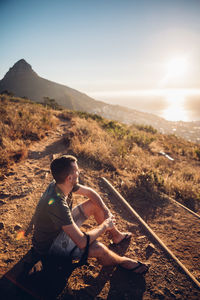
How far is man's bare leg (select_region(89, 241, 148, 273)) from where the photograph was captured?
2.17 metres

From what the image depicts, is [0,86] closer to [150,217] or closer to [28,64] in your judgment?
[28,64]

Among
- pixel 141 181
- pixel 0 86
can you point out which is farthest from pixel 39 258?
pixel 0 86

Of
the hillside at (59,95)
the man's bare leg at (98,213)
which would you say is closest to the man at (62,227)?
the man's bare leg at (98,213)

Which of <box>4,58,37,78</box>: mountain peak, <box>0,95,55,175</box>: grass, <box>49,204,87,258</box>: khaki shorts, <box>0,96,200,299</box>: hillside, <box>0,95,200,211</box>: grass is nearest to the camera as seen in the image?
<box>49,204,87,258</box>: khaki shorts

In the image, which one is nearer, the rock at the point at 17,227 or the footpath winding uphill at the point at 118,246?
the footpath winding uphill at the point at 118,246

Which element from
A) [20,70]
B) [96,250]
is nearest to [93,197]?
[96,250]

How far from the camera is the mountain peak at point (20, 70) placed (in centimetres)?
8756

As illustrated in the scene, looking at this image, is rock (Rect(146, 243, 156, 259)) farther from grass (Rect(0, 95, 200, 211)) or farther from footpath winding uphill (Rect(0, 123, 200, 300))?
grass (Rect(0, 95, 200, 211))

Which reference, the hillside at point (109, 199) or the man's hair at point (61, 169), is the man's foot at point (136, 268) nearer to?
the hillside at point (109, 199)

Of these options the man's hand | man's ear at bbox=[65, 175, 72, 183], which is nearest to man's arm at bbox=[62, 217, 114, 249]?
the man's hand

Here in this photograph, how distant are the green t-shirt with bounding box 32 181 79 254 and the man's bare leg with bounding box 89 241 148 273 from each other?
574 millimetres

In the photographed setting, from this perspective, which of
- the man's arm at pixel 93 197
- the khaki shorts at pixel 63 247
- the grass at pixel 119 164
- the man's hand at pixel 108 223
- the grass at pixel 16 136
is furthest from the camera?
the grass at pixel 16 136

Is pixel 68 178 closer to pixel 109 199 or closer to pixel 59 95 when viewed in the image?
pixel 109 199

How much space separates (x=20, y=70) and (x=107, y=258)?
361 feet
